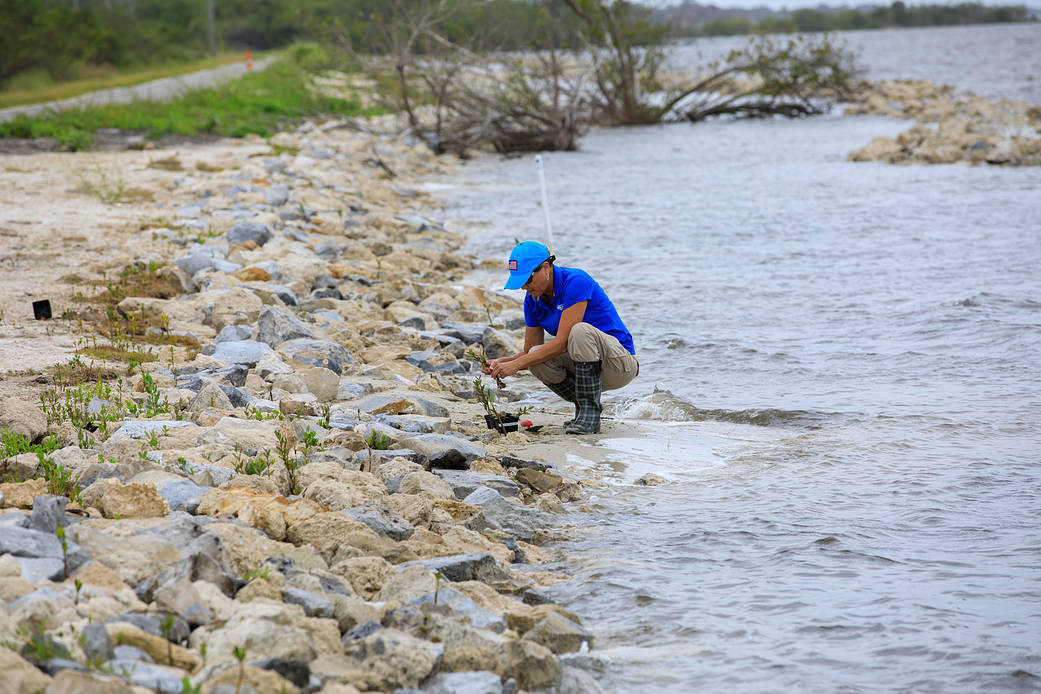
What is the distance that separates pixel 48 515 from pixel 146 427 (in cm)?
130

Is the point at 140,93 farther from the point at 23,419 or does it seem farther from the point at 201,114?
the point at 23,419

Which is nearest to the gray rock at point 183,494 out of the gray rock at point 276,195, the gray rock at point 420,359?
the gray rock at point 420,359

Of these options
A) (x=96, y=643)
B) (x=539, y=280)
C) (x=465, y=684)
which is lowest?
(x=465, y=684)

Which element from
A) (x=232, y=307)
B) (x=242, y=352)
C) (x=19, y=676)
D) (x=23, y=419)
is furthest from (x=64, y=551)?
(x=232, y=307)

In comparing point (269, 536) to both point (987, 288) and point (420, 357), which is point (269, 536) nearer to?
point (420, 357)

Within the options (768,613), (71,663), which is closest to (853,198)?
(768,613)

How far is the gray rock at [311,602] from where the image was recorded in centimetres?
338

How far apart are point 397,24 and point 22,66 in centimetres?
1508

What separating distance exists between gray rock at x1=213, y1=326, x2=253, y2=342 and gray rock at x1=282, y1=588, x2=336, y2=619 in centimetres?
363

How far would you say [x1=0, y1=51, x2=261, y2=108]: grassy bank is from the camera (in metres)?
23.6

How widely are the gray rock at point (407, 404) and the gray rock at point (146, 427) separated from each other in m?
1.07

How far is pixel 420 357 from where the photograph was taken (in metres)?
7.08

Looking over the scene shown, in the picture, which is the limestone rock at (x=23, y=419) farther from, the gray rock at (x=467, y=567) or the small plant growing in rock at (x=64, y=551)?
the gray rock at (x=467, y=567)

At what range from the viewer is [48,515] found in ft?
11.7
